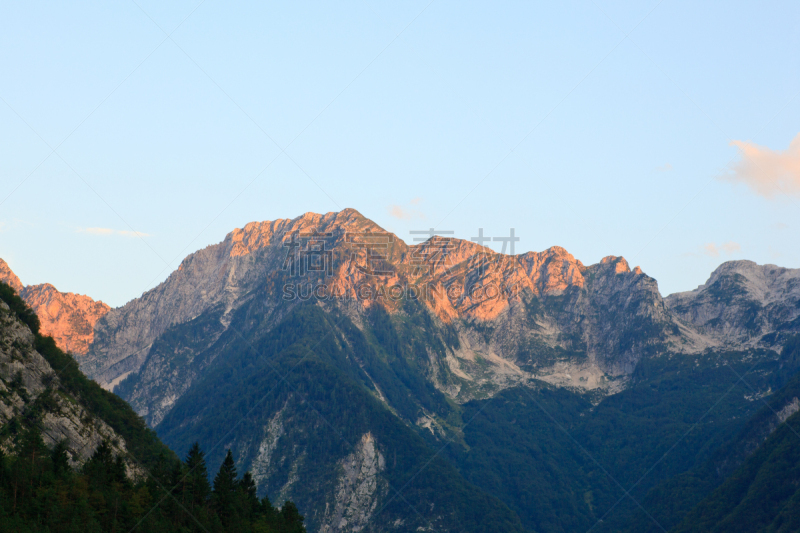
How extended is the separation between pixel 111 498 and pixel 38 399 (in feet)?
155

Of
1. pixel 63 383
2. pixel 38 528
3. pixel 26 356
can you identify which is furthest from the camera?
pixel 63 383

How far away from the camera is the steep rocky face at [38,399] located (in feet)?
554

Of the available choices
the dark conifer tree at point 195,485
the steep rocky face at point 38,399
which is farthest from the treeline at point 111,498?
the steep rocky face at point 38,399

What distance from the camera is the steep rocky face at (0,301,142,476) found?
554 feet

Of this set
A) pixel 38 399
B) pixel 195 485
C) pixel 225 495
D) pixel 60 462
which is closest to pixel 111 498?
pixel 60 462

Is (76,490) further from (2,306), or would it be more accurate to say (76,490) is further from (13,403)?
(2,306)

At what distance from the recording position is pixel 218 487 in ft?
558

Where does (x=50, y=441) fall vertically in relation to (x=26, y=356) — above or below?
below

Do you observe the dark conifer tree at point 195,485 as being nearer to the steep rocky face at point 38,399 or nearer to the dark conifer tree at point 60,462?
the dark conifer tree at point 60,462

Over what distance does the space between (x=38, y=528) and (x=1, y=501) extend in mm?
7852

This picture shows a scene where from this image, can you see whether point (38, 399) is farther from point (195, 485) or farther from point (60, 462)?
point (195, 485)

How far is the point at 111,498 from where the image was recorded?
458 feet

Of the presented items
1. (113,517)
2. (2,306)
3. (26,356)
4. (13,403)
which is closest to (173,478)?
(113,517)

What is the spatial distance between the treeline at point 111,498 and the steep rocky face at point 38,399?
7130 millimetres
